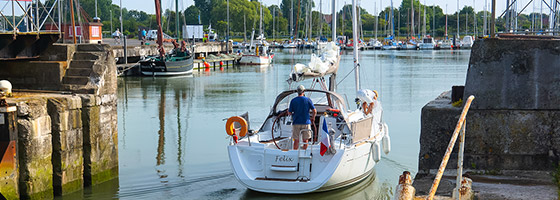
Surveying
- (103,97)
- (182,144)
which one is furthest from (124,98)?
(103,97)

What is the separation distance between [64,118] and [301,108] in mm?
4625

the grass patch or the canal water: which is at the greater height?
the grass patch

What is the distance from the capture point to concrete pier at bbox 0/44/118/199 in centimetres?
1233

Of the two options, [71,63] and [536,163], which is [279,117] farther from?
[536,163]

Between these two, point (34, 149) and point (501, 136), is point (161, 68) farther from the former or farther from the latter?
point (501, 136)

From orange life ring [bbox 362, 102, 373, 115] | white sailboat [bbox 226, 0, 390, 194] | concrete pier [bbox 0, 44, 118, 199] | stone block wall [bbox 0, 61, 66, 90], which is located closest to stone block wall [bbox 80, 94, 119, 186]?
concrete pier [bbox 0, 44, 118, 199]

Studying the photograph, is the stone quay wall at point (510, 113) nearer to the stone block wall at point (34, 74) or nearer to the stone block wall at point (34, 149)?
the stone block wall at point (34, 149)

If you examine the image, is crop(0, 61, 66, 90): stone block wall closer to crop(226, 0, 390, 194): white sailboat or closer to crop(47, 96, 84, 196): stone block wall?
crop(47, 96, 84, 196): stone block wall

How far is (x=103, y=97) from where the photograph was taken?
47.9ft

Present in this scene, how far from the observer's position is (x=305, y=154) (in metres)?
13.3

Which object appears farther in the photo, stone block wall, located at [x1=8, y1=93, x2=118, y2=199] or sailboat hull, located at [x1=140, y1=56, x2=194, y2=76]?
sailboat hull, located at [x1=140, y1=56, x2=194, y2=76]

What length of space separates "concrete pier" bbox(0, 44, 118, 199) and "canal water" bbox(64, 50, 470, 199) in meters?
0.55

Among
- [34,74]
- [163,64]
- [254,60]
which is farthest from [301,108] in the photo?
[254,60]

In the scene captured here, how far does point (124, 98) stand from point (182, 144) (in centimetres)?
1533
